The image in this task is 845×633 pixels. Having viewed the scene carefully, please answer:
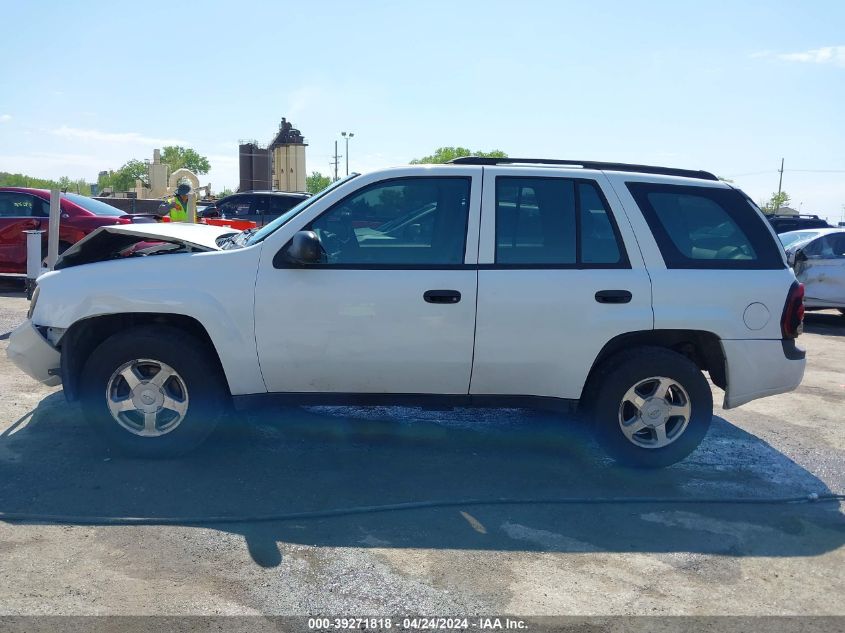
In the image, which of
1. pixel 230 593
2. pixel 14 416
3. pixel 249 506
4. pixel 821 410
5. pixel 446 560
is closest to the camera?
pixel 230 593

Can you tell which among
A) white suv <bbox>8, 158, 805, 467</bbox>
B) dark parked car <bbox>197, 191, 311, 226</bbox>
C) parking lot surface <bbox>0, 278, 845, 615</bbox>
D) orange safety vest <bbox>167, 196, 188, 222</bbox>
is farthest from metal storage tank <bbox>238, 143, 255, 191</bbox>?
white suv <bbox>8, 158, 805, 467</bbox>

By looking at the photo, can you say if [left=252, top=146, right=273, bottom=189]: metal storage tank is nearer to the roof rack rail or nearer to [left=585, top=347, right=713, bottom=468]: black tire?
the roof rack rail

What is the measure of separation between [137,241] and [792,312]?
4.39m

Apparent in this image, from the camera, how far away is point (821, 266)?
11625 mm

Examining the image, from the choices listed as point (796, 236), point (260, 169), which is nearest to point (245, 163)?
point (260, 169)

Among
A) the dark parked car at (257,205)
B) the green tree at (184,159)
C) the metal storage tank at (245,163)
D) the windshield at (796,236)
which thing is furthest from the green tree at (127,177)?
the windshield at (796,236)

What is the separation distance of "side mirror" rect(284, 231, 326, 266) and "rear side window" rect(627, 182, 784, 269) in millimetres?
1999

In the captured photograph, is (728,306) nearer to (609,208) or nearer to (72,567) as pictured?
(609,208)

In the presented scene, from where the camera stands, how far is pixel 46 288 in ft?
16.0

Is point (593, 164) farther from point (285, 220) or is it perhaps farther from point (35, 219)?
point (35, 219)

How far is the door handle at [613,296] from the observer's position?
473 centimetres

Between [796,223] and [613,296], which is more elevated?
[796,223]

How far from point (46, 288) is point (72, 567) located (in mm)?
2025

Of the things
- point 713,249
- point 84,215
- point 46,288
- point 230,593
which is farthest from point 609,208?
point 84,215
